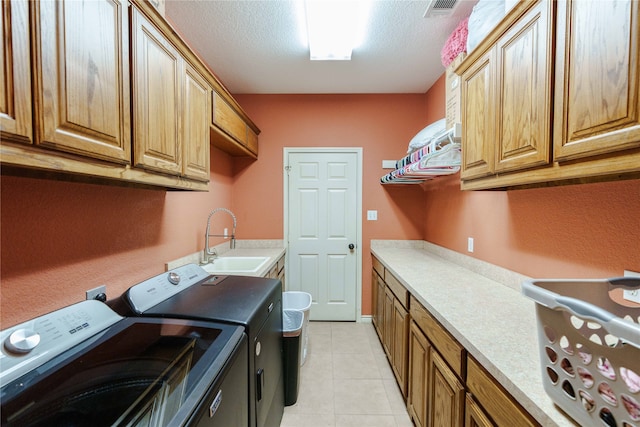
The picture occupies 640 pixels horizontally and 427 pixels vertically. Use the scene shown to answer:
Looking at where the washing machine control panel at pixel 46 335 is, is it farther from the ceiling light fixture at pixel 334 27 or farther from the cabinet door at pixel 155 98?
the ceiling light fixture at pixel 334 27

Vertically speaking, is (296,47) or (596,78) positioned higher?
(296,47)

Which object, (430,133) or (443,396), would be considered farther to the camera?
(430,133)

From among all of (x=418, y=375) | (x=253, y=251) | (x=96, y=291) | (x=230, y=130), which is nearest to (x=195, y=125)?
(x=230, y=130)

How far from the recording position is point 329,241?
3.15 meters

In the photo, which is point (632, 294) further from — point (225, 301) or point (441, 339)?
point (225, 301)

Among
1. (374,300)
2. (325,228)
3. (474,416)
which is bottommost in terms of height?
(374,300)

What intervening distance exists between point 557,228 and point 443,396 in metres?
0.99

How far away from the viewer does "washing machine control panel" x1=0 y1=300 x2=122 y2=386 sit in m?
0.73

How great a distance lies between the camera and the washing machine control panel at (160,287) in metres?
1.15

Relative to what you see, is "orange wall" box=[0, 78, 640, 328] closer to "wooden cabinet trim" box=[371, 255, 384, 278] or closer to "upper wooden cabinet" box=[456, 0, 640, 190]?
"wooden cabinet trim" box=[371, 255, 384, 278]

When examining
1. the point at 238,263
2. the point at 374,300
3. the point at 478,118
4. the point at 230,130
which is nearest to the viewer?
the point at 478,118

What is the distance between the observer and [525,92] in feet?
3.52

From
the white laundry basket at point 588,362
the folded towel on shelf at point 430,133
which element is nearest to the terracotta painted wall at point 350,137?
the folded towel on shelf at point 430,133

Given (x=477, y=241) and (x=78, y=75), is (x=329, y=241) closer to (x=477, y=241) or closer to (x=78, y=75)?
(x=477, y=241)
